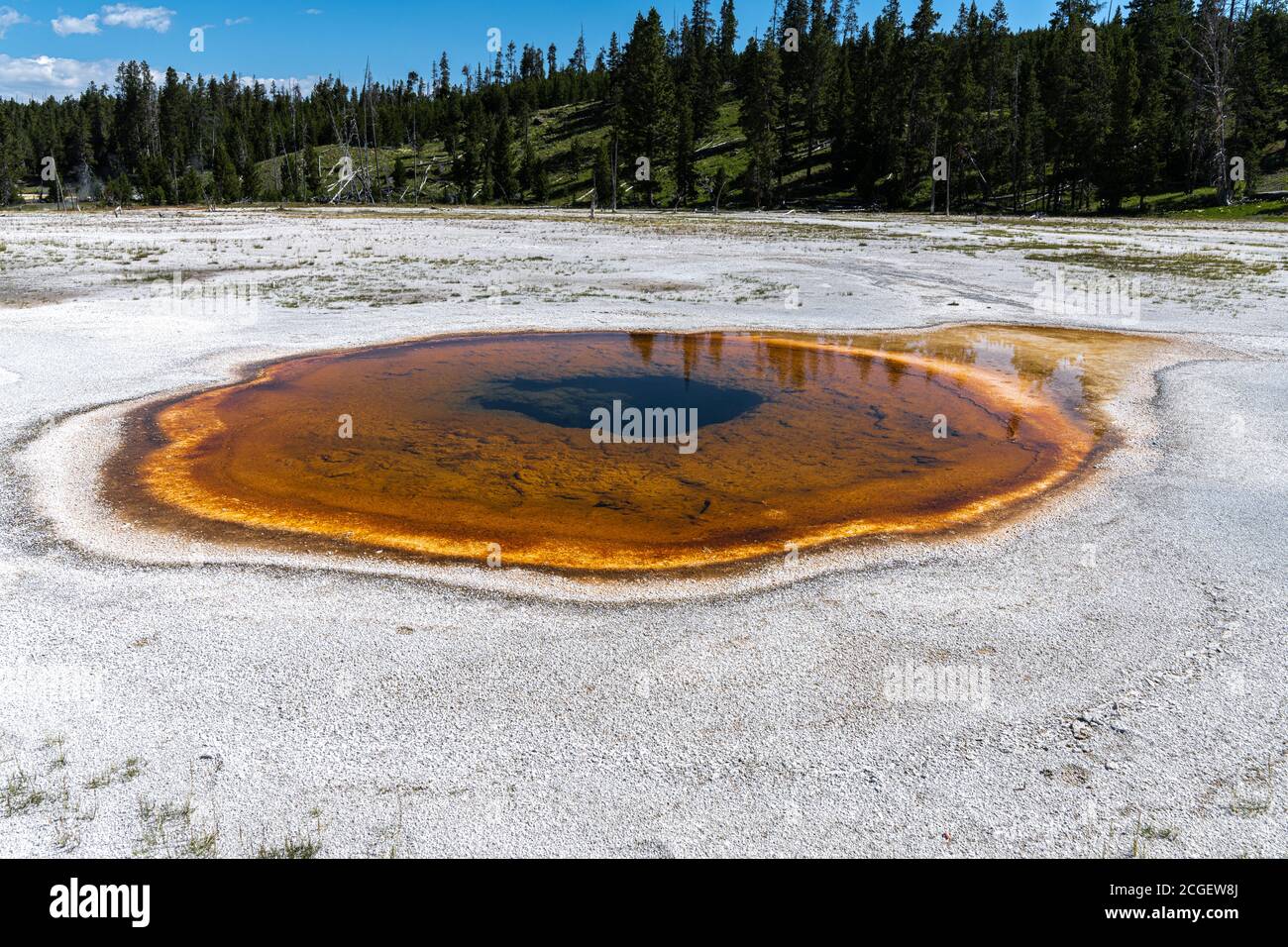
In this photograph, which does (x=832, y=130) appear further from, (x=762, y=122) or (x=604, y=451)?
(x=604, y=451)

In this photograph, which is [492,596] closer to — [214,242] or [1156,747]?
[1156,747]

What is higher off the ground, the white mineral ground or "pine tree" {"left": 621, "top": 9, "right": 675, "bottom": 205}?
"pine tree" {"left": 621, "top": 9, "right": 675, "bottom": 205}

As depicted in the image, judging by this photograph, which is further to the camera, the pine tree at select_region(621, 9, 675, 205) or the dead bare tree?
the pine tree at select_region(621, 9, 675, 205)

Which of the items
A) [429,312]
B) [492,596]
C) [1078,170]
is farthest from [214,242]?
[1078,170]

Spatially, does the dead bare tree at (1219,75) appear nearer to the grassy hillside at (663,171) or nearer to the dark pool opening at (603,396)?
the grassy hillside at (663,171)

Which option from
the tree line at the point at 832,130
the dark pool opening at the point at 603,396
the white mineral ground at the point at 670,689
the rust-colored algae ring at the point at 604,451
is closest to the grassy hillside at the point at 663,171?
the tree line at the point at 832,130

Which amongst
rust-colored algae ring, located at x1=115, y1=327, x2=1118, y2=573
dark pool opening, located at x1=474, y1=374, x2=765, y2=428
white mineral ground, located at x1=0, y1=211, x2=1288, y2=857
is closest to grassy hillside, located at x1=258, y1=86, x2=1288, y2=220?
rust-colored algae ring, located at x1=115, y1=327, x2=1118, y2=573

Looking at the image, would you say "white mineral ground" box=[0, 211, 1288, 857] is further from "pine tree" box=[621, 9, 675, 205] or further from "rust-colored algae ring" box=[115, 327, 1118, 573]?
"pine tree" box=[621, 9, 675, 205]
